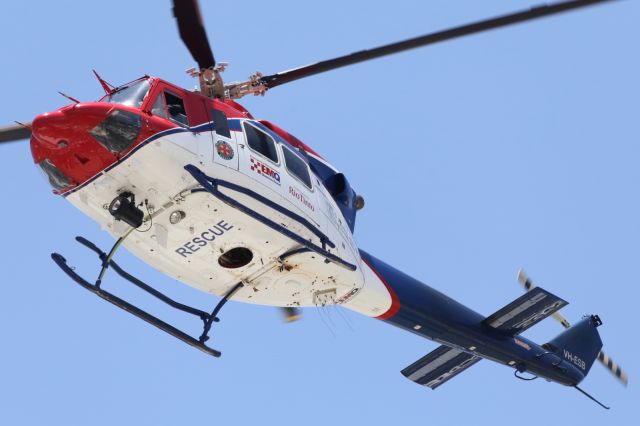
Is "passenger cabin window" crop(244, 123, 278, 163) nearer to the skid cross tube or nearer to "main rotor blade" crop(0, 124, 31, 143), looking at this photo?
the skid cross tube

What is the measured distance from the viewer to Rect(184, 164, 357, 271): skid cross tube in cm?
1448

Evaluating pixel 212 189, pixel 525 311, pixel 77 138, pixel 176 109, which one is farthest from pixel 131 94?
pixel 525 311

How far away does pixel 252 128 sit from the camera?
15.7 m

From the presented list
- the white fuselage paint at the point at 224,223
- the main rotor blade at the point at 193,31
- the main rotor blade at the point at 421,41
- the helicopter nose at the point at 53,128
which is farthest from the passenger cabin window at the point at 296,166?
the helicopter nose at the point at 53,128

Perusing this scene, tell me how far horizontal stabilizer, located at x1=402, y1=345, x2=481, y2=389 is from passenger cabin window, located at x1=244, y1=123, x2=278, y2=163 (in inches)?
267

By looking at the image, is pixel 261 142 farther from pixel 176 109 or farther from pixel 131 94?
pixel 131 94

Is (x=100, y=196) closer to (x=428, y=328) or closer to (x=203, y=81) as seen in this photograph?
(x=203, y=81)

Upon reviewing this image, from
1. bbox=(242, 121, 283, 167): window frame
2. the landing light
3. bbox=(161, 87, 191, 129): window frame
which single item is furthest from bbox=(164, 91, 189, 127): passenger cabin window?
the landing light

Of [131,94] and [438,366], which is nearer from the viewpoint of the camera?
[131,94]

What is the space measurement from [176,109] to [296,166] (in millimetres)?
2199

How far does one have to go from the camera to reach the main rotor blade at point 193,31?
13516 mm

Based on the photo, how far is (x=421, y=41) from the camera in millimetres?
14711

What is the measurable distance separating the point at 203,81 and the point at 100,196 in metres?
2.39

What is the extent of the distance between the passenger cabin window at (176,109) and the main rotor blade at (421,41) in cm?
157
